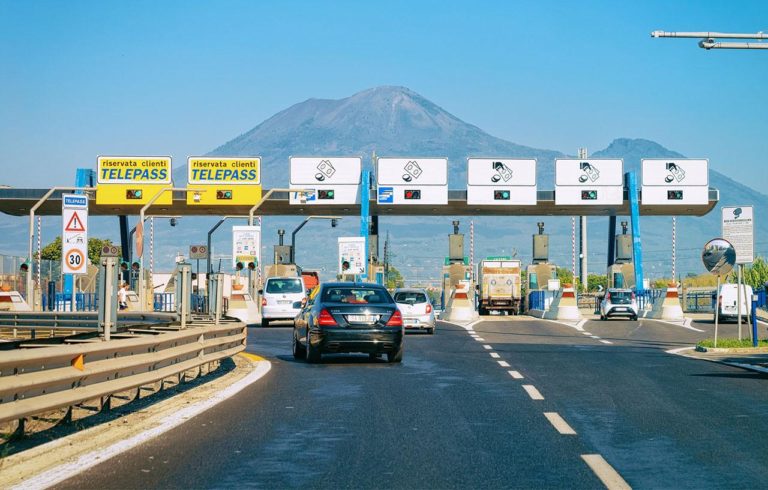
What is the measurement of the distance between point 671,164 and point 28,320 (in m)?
37.0

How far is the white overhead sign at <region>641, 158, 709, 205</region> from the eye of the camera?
5794cm

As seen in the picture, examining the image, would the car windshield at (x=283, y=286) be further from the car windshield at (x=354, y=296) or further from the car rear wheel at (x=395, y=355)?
the car rear wheel at (x=395, y=355)

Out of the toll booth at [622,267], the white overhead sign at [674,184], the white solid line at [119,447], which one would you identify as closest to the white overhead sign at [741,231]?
the white solid line at [119,447]

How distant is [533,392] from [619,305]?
32502mm

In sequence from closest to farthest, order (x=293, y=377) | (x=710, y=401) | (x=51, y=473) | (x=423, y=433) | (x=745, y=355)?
(x=51, y=473) < (x=423, y=433) < (x=710, y=401) < (x=293, y=377) < (x=745, y=355)

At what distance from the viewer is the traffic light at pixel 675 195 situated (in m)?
58.3

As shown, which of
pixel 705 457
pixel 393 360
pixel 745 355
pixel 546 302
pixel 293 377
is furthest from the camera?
pixel 546 302

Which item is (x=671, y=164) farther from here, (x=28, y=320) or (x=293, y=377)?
(x=293, y=377)

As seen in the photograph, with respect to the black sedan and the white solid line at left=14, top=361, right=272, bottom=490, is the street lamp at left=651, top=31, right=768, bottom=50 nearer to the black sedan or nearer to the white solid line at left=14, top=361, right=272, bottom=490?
the black sedan

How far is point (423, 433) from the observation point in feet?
34.1

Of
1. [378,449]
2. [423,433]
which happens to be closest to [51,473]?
[378,449]

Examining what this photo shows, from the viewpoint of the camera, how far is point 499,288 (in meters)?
62.1

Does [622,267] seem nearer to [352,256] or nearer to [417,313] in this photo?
[352,256]

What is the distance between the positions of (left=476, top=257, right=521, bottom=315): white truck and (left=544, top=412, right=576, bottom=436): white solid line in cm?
5004
